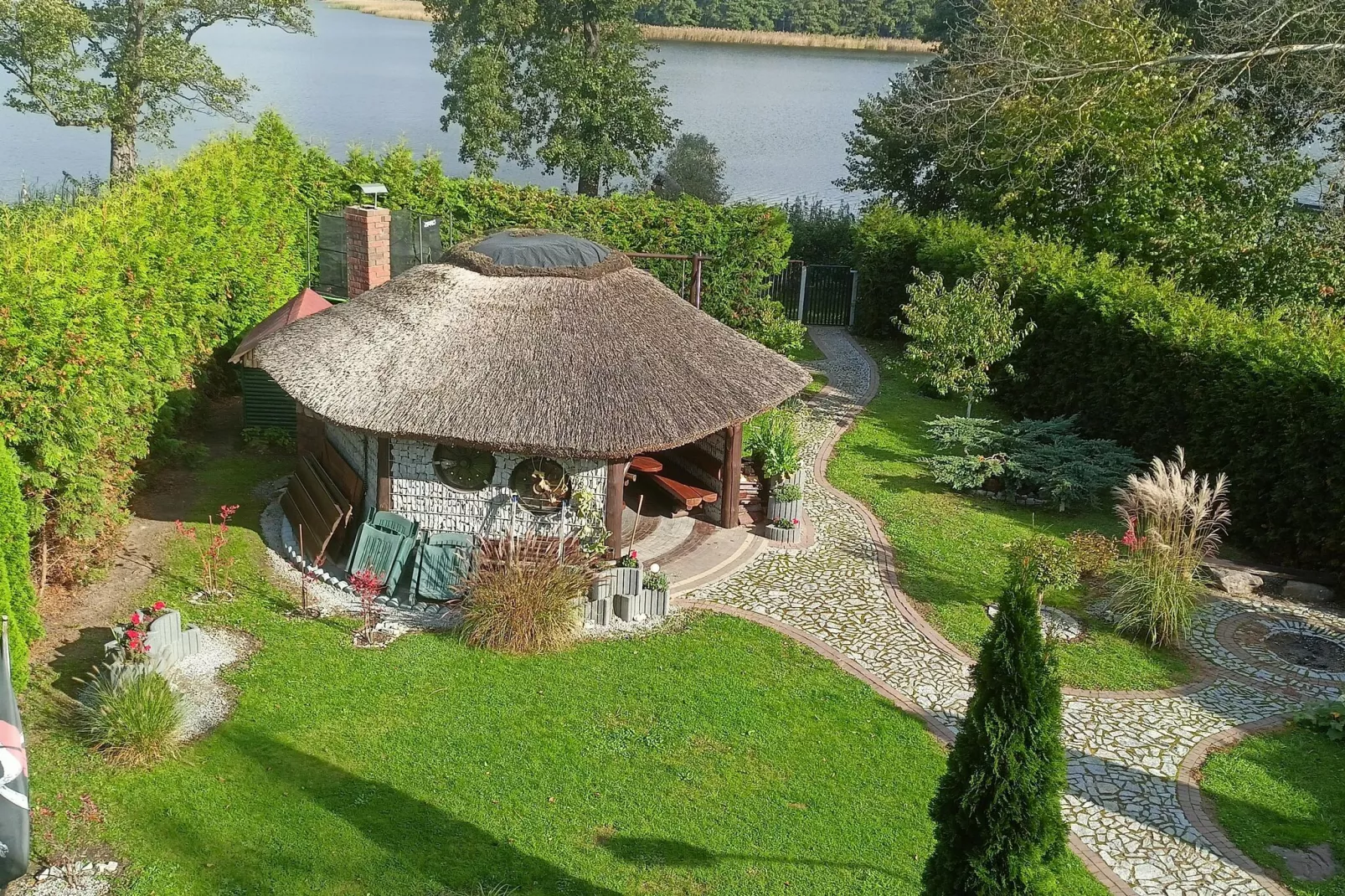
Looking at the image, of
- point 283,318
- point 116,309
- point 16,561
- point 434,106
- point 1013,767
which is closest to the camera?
point 1013,767

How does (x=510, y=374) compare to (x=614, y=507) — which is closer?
(x=510, y=374)

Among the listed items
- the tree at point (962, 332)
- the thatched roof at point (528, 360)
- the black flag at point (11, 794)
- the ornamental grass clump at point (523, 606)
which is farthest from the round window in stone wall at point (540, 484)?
the tree at point (962, 332)

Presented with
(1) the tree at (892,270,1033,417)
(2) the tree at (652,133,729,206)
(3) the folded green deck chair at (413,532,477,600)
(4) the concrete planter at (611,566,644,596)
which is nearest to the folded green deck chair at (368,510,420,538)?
(3) the folded green deck chair at (413,532,477,600)

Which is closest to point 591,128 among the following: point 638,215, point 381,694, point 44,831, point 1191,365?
point 638,215

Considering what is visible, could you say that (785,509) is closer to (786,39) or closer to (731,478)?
(731,478)

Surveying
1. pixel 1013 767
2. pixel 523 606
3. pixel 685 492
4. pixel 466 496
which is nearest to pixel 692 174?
pixel 685 492

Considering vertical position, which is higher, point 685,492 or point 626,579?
point 685,492

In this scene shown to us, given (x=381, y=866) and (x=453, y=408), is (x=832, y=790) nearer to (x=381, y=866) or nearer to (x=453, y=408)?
(x=381, y=866)
